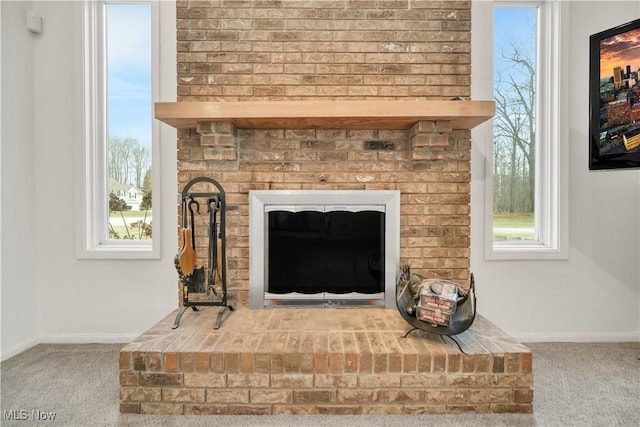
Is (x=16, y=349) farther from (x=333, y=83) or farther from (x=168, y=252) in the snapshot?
(x=333, y=83)

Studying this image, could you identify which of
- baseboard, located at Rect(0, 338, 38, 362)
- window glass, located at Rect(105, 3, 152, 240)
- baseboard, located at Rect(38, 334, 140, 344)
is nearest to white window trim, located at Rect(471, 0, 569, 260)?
window glass, located at Rect(105, 3, 152, 240)

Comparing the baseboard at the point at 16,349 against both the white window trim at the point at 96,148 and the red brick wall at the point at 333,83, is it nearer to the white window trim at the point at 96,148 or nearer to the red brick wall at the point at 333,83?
the white window trim at the point at 96,148

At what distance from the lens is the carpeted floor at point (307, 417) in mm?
1592

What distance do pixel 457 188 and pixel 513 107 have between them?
84cm

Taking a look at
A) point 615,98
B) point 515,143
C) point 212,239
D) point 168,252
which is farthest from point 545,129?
point 168,252

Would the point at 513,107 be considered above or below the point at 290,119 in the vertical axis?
above

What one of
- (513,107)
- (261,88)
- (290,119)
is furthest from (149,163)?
(513,107)

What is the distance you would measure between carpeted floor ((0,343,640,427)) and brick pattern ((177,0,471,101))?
5.89ft

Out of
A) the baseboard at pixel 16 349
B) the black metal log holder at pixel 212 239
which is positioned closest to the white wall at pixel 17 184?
the baseboard at pixel 16 349

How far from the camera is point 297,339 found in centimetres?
180

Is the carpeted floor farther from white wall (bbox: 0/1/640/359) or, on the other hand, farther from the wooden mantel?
the wooden mantel

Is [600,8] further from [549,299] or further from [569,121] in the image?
[549,299]

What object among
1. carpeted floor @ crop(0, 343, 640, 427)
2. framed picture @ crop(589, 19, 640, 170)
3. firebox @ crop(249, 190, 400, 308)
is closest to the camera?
carpeted floor @ crop(0, 343, 640, 427)

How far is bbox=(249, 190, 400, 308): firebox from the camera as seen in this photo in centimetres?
231
